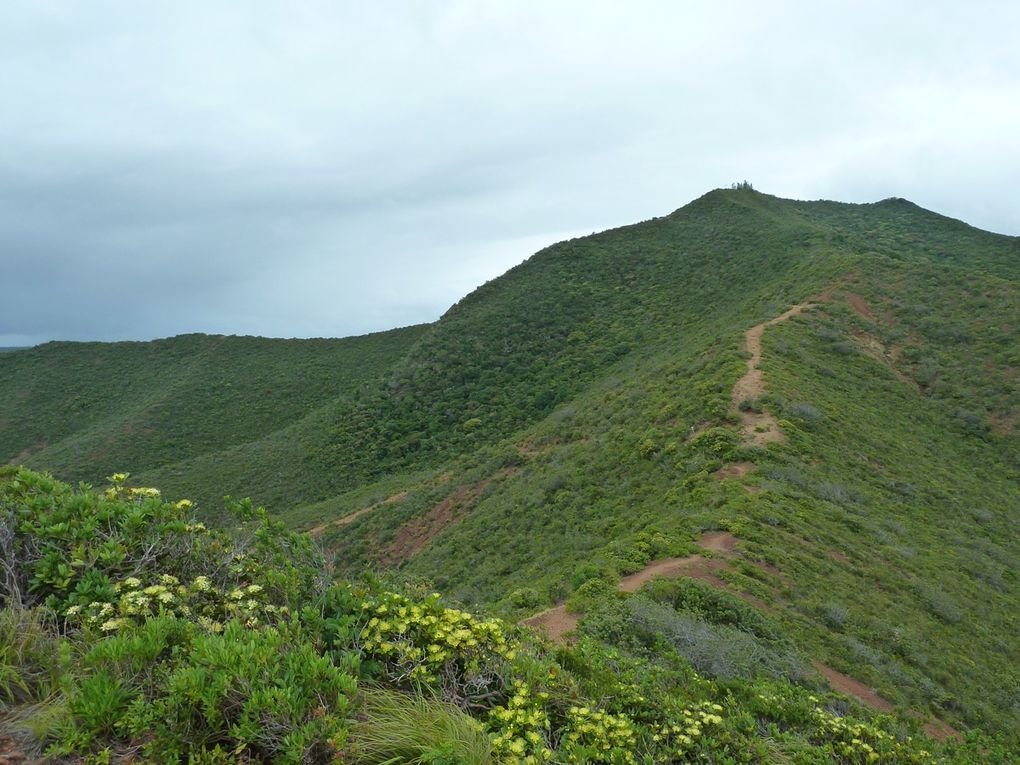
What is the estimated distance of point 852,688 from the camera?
7.66 m

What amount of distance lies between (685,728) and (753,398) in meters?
15.3

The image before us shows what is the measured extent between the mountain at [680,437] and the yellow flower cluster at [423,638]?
4.22 m

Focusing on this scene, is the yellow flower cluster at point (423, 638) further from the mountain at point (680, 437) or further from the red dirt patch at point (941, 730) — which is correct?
the red dirt patch at point (941, 730)

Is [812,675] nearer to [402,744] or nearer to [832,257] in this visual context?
[402,744]

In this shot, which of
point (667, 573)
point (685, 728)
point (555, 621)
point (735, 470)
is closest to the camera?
point (685, 728)

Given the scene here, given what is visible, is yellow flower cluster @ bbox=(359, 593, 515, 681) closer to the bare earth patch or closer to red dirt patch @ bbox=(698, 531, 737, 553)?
red dirt patch @ bbox=(698, 531, 737, 553)

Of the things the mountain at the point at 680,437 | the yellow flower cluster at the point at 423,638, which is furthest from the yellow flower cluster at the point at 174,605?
the mountain at the point at 680,437

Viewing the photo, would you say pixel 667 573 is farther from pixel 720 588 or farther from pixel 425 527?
pixel 425 527

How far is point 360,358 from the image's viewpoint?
55.7 m

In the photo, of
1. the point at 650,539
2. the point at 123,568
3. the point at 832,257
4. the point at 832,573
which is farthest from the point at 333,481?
the point at 832,257

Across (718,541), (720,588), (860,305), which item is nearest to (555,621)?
(720,588)

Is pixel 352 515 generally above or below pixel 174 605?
below

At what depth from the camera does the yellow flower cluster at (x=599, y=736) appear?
3387mm

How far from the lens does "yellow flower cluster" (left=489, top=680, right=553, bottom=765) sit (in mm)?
3072
